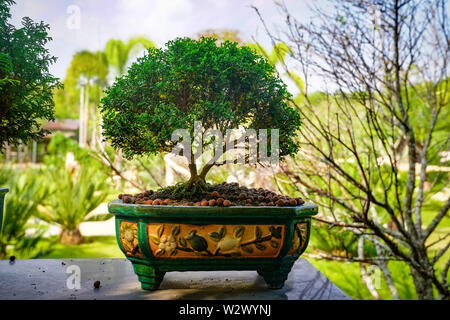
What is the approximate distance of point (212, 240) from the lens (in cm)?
117

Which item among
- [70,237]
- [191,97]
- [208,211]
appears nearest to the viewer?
[208,211]

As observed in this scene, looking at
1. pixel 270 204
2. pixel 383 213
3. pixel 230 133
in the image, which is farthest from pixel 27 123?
pixel 383 213

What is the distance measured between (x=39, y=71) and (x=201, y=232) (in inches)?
35.3

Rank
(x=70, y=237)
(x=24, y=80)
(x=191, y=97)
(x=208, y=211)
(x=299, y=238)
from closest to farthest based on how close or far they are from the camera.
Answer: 1. (x=208, y=211)
2. (x=299, y=238)
3. (x=191, y=97)
4. (x=24, y=80)
5. (x=70, y=237)

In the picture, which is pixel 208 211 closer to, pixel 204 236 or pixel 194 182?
pixel 204 236

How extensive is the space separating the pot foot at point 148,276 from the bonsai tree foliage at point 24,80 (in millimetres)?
708

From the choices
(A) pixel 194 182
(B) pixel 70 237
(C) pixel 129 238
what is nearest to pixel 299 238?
(A) pixel 194 182

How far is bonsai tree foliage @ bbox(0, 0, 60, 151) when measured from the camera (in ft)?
4.77

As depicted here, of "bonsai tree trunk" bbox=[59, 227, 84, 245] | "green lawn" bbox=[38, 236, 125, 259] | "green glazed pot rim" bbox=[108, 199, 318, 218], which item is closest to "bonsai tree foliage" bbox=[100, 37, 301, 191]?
"green glazed pot rim" bbox=[108, 199, 318, 218]

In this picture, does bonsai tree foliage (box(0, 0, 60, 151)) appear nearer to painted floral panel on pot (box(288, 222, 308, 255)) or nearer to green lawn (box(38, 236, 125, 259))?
painted floral panel on pot (box(288, 222, 308, 255))

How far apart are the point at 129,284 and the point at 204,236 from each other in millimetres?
349

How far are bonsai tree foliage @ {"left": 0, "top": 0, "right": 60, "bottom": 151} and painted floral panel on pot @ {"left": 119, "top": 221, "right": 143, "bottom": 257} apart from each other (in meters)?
0.60

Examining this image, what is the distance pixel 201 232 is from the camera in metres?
1.16

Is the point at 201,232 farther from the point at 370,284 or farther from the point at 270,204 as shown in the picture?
the point at 370,284
